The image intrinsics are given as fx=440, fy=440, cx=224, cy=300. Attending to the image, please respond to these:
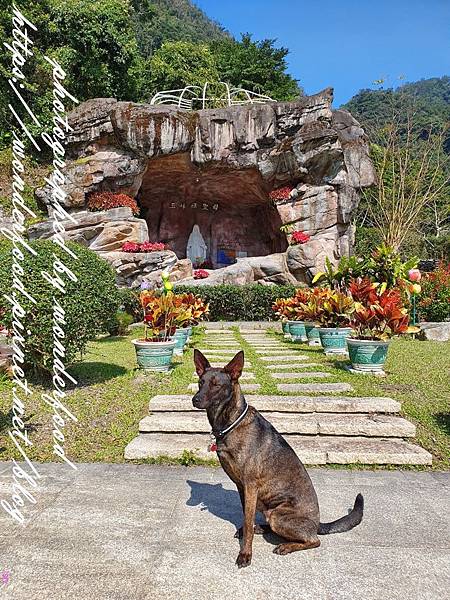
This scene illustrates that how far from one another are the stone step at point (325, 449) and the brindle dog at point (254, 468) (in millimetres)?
1218

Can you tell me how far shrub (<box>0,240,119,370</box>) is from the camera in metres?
4.69

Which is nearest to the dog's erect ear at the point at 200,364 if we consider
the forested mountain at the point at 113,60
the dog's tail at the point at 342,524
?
the dog's tail at the point at 342,524

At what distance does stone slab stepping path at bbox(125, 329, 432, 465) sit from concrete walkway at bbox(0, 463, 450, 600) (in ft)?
1.16

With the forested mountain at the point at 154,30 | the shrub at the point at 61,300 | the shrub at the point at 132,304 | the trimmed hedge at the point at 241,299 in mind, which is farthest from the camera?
the forested mountain at the point at 154,30

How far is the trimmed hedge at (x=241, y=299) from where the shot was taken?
14.3m

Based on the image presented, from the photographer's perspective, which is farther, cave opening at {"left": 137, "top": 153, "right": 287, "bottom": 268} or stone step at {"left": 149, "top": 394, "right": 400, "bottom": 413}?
cave opening at {"left": 137, "top": 153, "right": 287, "bottom": 268}

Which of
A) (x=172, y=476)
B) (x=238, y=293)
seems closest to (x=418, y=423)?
(x=172, y=476)

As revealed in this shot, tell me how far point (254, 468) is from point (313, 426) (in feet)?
5.95

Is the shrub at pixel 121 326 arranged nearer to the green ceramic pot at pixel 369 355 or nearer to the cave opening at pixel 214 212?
the green ceramic pot at pixel 369 355

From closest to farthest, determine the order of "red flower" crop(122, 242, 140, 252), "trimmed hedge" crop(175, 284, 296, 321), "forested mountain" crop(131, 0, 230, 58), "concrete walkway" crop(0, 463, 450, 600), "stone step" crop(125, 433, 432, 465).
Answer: "concrete walkway" crop(0, 463, 450, 600) < "stone step" crop(125, 433, 432, 465) < "trimmed hedge" crop(175, 284, 296, 321) < "red flower" crop(122, 242, 140, 252) < "forested mountain" crop(131, 0, 230, 58)

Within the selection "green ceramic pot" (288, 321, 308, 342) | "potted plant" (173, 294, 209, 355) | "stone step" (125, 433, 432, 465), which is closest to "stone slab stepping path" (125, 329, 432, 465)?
"stone step" (125, 433, 432, 465)

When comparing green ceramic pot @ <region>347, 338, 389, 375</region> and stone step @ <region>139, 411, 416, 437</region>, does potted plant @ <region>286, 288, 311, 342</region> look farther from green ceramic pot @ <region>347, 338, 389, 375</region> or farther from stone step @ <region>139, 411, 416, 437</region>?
stone step @ <region>139, 411, 416, 437</region>

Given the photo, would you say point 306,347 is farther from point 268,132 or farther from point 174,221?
point 174,221

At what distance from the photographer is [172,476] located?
124 inches
